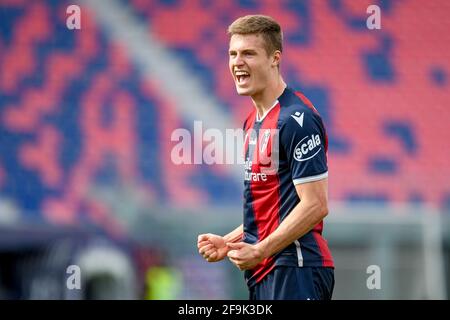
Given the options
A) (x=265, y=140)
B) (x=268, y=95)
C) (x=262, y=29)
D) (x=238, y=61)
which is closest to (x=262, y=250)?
(x=265, y=140)

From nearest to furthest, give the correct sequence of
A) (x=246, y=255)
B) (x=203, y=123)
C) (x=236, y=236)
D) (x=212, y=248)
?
1. (x=246, y=255)
2. (x=212, y=248)
3. (x=236, y=236)
4. (x=203, y=123)

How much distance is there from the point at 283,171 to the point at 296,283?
1.48ft

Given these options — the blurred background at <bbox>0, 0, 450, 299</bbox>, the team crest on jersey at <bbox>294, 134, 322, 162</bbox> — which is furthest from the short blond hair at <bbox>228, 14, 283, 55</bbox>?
the blurred background at <bbox>0, 0, 450, 299</bbox>

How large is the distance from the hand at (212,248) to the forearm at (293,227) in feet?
0.58

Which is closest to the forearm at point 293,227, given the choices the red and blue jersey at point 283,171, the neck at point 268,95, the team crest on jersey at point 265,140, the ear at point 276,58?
the red and blue jersey at point 283,171

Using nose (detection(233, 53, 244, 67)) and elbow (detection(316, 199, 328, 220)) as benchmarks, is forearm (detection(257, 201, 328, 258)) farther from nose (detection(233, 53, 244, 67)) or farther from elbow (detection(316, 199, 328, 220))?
nose (detection(233, 53, 244, 67))

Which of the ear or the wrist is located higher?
the ear

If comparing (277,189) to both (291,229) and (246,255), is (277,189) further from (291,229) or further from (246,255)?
(246,255)

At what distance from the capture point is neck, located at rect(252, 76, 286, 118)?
3451mm

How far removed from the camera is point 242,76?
11.2 ft

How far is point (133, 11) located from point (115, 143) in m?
1.95

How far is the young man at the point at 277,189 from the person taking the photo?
3197 millimetres

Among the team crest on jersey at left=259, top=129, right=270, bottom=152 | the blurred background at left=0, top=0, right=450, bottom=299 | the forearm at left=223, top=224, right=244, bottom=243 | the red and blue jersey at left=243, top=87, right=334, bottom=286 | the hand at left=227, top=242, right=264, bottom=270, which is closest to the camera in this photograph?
the hand at left=227, top=242, right=264, bottom=270
